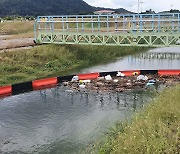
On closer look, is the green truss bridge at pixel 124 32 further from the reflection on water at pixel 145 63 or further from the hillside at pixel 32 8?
the hillside at pixel 32 8

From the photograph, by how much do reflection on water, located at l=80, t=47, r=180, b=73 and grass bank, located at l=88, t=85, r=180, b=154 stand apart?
946 inches

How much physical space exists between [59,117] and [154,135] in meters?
10.8

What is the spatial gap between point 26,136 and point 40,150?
227 cm

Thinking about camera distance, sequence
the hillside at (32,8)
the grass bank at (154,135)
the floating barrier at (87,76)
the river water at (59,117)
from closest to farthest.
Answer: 1. the grass bank at (154,135)
2. the river water at (59,117)
3. the floating barrier at (87,76)
4. the hillside at (32,8)

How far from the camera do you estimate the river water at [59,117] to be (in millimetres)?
18016

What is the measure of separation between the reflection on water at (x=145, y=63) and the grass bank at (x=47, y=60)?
2.71 meters

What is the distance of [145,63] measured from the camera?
144ft

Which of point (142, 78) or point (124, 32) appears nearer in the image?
point (142, 78)

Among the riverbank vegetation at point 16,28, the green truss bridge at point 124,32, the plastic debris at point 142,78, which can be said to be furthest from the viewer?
the riverbank vegetation at point 16,28

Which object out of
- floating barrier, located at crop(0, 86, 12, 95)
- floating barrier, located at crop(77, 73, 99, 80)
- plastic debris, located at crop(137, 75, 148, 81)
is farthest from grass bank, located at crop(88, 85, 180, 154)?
floating barrier, located at crop(77, 73, 99, 80)

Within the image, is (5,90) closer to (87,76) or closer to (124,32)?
(87,76)

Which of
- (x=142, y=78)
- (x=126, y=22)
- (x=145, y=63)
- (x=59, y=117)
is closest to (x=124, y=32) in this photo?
(x=126, y=22)

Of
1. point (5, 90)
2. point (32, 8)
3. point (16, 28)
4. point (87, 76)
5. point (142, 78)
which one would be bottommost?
point (5, 90)

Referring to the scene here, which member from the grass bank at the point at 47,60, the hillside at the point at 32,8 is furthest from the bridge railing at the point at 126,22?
the hillside at the point at 32,8
